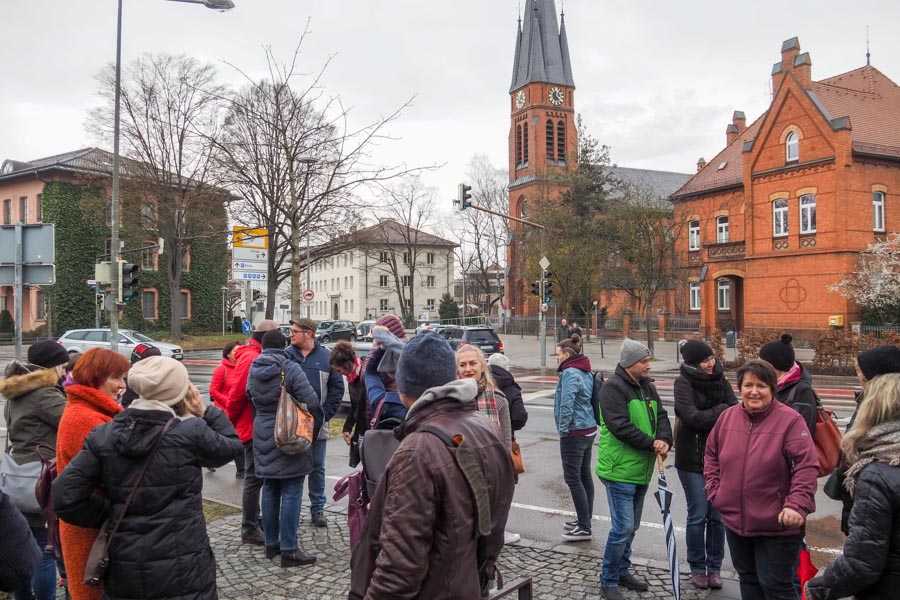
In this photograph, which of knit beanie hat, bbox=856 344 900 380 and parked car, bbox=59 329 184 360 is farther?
parked car, bbox=59 329 184 360

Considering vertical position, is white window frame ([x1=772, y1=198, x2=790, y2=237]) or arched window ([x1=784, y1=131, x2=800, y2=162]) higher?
arched window ([x1=784, y1=131, x2=800, y2=162])

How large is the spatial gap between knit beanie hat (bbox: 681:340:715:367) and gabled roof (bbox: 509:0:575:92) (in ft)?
217

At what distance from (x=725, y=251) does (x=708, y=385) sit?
3706 cm

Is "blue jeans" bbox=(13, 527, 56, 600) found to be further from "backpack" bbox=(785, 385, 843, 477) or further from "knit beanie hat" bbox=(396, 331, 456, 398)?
"backpack" bbox=(785, 385, 843, 477)

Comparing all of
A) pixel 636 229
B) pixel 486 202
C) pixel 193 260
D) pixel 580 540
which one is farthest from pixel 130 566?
pixel 486 202

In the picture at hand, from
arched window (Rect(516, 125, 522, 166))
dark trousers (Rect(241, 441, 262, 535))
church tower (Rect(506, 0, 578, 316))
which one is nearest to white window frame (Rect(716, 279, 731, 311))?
church tower (Rect(506, 0, 578, 316))

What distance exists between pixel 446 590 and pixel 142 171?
38462 mm

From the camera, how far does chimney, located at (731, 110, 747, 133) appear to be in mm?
49500

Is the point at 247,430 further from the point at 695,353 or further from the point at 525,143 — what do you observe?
the point at 525,143

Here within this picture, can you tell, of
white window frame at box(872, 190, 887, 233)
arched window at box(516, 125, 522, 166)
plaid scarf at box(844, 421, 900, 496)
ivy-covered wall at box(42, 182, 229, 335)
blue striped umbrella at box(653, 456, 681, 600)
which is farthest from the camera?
arched window at box(516, 125, 522, 166)

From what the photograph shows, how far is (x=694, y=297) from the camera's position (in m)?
45.8

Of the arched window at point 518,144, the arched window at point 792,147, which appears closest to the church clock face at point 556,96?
the arched window at point 518,144

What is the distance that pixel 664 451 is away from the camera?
5043 millimetres

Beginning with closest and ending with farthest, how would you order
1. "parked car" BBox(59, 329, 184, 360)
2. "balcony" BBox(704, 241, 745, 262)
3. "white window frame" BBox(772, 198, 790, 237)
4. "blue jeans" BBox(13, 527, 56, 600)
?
"blue jeans" BBox(13, 527, 56, 600)
"parked car" BBox(59, 329, 184, 360)
"white window frame" BBox(772, 198, 790, 237)
"balcony" BBox(704, 241, 745, 262)
